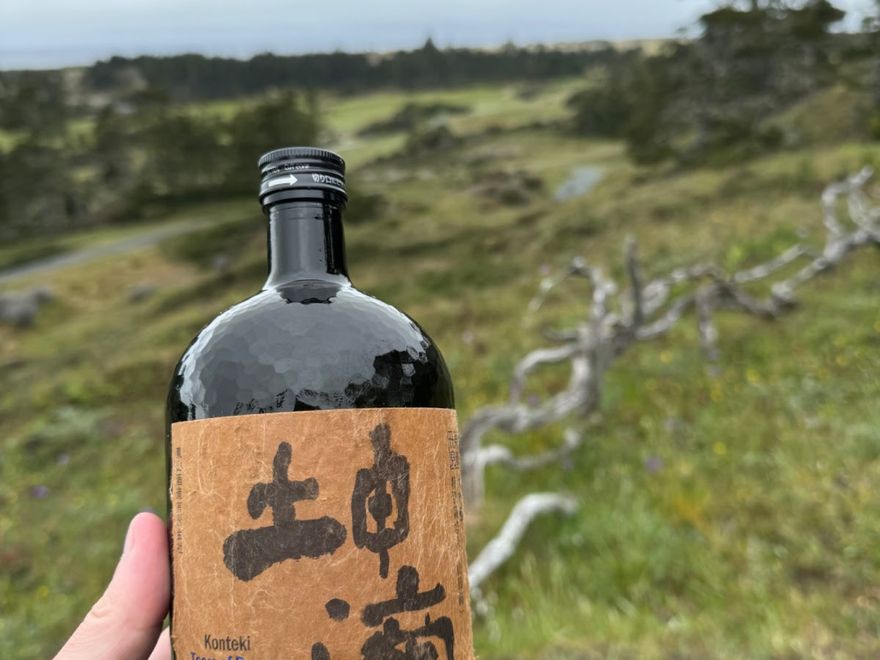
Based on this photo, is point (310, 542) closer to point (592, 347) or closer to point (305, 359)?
point (305, 359)

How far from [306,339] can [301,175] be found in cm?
54

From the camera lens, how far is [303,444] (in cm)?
172

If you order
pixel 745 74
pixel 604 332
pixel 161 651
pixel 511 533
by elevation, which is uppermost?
pixel 745 74

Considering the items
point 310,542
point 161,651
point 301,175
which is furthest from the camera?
point 161,651

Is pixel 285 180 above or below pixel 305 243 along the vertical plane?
above

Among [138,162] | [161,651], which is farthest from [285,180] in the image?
[138,162]

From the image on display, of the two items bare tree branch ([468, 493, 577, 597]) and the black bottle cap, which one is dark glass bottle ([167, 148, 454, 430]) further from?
bare tree branch ([468, 493, 577, 597])

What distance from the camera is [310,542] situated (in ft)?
5.56

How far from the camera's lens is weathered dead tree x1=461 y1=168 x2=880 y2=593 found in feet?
17.0

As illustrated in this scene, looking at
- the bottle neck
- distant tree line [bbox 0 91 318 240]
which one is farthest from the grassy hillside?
distant tree line [bbox 0 91 318 240]

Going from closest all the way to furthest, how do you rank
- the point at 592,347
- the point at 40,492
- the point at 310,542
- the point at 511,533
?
1. the point at 310,542
2. the point at 511,533
3. the point at 592,347
4. the point at 40,492

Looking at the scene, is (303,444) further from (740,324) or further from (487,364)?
(740,324)

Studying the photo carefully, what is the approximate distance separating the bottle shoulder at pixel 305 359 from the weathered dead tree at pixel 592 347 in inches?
111

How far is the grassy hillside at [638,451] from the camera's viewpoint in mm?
3855
